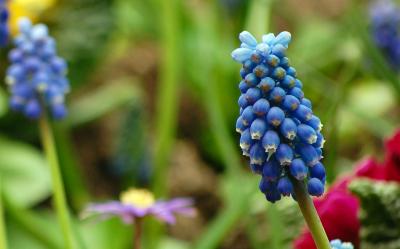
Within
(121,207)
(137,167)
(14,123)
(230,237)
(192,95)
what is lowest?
(121,207)

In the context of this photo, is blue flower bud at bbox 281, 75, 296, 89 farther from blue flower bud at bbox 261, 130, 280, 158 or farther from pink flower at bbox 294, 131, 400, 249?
pink flower at bbox 294, 131, 400, 249

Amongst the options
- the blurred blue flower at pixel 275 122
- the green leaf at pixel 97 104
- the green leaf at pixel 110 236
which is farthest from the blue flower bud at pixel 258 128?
the green leaf at pixel 97 104

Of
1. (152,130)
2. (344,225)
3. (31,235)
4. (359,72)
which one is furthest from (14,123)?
(344,225)

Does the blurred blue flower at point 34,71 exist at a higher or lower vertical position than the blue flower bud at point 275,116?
higher

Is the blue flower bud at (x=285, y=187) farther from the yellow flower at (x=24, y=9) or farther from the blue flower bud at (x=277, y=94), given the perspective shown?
the yellow flower at (x=24, y=9)

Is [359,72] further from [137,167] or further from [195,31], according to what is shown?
[137,167]

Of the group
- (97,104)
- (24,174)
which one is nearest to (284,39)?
(24,174)
